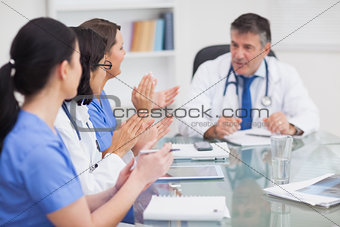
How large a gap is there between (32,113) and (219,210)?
1.62 ft

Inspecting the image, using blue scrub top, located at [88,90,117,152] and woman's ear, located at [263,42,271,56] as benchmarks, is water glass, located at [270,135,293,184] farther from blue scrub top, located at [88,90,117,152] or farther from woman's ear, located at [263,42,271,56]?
woman's ear, located at [263,42,271,56]

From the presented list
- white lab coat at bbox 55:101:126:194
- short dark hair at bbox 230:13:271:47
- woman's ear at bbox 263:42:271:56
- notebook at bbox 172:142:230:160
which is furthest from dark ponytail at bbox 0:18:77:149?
woman's ear at bbox 263:42:271:56

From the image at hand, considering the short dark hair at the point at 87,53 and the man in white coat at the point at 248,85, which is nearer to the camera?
the short dark hair at the point at 87,53

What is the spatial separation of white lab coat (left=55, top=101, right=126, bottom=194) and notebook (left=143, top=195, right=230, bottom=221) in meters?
0.22

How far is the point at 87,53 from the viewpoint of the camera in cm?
152

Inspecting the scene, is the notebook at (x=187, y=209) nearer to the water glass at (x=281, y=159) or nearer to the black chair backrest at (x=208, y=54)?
the water glass at (x=281, y=159)

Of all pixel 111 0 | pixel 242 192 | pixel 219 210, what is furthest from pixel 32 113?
pixel 111 0

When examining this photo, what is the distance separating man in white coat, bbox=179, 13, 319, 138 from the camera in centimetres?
246

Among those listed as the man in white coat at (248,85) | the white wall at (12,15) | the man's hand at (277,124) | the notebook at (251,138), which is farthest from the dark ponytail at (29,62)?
the white wall at (12,15)

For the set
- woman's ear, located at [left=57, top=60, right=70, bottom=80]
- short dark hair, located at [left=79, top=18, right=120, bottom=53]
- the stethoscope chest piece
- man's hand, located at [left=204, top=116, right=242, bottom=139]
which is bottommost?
man's hand, located at [left=204, top=116, right=242, bottom=139]

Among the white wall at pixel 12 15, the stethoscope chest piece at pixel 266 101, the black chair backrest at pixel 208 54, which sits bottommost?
the stethoscope chest piece at pixel 266 101

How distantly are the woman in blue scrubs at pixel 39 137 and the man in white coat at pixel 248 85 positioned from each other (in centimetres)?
132

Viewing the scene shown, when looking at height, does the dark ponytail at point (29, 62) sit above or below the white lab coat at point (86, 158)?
above

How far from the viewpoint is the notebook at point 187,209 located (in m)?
1.14
